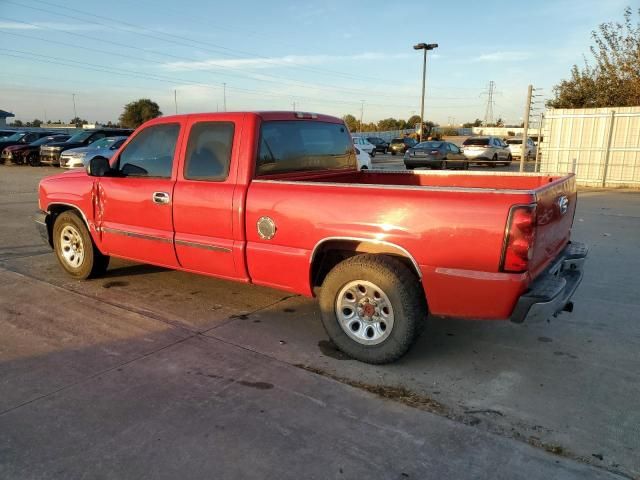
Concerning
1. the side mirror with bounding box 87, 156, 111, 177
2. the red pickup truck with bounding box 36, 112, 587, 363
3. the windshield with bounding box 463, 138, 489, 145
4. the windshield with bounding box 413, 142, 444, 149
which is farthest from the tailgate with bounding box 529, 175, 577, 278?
the windshield with bounding box 463, 138, 489, 145

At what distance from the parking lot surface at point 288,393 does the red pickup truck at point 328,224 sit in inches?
18.4

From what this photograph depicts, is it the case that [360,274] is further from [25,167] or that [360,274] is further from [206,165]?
[25,167]

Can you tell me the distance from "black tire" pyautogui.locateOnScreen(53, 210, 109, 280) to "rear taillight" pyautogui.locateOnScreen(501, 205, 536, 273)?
4.46 m

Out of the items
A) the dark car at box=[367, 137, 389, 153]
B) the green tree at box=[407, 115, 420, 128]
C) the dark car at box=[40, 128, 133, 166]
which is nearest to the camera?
the dark car at box=[40, 128, 133, 166]

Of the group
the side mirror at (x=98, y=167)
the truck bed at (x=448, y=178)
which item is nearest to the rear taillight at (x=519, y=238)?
the truck bed at (x=448, y=178)

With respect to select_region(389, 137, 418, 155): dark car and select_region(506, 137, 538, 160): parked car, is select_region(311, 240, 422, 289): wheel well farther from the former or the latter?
select_region(389, 137, 418, 155): dark car

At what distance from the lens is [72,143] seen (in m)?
22.3

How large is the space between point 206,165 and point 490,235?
2567 millimetres

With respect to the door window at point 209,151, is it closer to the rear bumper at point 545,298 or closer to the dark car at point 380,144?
the rear bumper at point 545,298

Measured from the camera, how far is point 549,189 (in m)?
3.47

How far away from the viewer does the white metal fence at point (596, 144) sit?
16250 mm

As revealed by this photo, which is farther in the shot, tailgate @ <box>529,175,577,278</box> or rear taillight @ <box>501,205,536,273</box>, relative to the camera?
tailgate @ <box>529,175,577,278</box>

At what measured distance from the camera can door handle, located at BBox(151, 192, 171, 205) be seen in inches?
184

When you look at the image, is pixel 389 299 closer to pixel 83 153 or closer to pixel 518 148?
pixel 83 153
